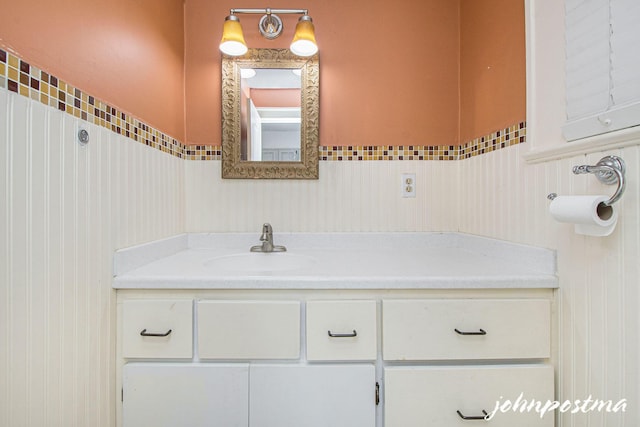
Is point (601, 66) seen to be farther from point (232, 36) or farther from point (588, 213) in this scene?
point (232, 36)

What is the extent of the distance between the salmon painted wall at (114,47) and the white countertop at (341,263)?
528 millimetres

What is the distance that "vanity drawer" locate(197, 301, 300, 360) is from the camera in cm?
82

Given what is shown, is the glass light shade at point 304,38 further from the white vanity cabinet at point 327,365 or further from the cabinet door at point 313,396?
the cabinet door at point 313,396

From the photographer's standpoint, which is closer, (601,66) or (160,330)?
(601,66)

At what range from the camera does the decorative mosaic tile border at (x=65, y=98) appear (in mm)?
593

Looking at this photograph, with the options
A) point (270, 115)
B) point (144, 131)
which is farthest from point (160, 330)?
point (270, 115)

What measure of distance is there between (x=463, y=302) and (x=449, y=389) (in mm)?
261

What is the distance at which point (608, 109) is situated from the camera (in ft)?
2.24

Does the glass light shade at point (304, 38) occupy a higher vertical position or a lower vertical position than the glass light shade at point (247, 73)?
higher

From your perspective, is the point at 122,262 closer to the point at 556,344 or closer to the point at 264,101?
the point at 264,101

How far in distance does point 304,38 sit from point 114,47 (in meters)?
0.74

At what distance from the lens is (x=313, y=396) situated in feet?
2.69

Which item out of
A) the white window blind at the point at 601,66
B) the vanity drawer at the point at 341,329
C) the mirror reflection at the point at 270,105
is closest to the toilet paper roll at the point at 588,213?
the white window blind at the point at 601,66

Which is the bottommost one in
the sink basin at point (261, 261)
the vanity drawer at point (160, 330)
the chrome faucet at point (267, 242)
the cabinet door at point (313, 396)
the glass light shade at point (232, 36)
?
the cabinet door at point (313, 396)
